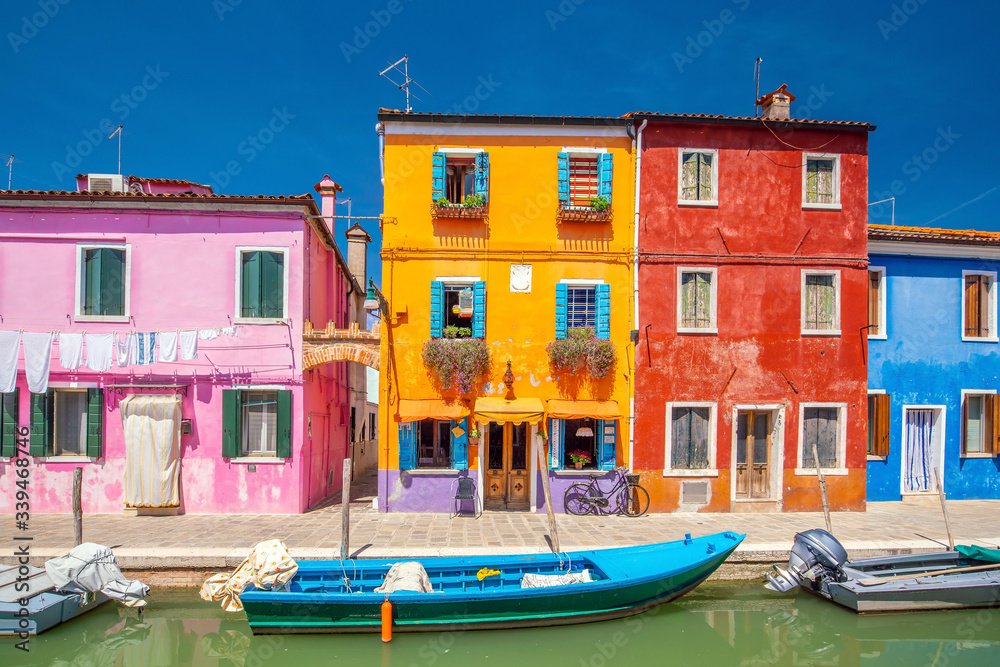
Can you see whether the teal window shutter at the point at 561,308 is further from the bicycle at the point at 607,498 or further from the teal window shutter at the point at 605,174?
the bicycle at the point at 607,498

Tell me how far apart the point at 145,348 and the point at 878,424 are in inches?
712

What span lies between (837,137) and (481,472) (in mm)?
11779

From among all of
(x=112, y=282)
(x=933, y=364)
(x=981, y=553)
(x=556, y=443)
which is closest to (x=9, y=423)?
(x=112, y=282)

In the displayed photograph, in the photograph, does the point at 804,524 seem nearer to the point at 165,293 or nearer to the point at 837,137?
the point at 837,137

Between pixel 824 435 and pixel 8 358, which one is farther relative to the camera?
pixel 824 435

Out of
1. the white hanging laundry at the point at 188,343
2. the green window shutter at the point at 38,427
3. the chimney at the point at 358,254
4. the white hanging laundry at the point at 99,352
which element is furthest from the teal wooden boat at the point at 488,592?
the chimney at the point at 358,254

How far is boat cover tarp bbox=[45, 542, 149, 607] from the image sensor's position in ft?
31.0

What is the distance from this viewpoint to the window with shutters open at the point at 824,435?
47.3ft

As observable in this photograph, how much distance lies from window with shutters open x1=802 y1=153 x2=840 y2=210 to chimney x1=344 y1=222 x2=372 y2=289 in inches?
572

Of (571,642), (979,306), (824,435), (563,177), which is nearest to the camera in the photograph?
(571,642)

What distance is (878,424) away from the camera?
629 inches

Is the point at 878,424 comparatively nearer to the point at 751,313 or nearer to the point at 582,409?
the point at 751,313

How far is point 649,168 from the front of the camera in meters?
14.3

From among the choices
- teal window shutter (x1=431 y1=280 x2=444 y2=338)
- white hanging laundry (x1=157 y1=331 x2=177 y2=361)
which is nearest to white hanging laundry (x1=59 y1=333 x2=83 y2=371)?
white hanging laundry (x1=157 y1=331 x2=177 y2=361)
